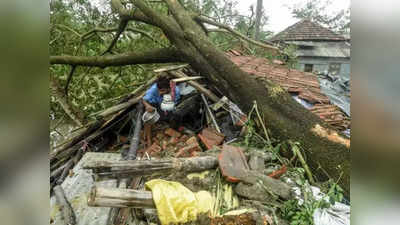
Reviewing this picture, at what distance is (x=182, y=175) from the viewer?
6.18ft

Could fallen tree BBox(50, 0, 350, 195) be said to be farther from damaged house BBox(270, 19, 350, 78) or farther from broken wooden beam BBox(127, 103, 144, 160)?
damaged house BBox(270, 19, 350, 78)

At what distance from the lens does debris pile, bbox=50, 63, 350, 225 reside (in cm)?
149

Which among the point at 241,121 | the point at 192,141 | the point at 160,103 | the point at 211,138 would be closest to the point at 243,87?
the point at 241,121

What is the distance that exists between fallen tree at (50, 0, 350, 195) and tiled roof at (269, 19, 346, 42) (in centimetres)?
290

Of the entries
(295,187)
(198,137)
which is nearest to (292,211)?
(295,187)

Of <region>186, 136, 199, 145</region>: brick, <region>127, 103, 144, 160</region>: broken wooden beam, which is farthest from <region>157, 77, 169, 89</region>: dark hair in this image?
<region>186, 136, 199, 145</region>: brick

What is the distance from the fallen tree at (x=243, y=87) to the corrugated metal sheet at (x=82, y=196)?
4.97 feet

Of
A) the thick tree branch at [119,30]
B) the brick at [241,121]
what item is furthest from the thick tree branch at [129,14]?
the brick at [241,121]

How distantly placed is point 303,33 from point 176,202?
535cm

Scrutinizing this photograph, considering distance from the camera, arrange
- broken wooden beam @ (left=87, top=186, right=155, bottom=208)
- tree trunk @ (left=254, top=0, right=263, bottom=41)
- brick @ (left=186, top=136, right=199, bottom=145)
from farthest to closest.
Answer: tree trunk @ (left=254, top=0, right=263, bottom=41)
brick @ (left=186, top=136, right=199, bottom=145)
broken wooden beam @ (left=87, top=186, right=155, bottom=208)

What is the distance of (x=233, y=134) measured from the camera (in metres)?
2.98

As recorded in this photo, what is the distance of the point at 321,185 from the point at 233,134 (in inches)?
50.7

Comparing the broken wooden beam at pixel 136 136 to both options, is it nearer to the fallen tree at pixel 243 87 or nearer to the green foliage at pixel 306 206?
the fallen tree at pixel 243 87
